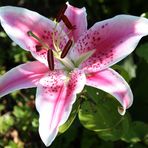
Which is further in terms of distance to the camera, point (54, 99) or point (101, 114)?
point (101, 114)

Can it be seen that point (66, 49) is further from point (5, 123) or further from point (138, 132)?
point (5, 123)

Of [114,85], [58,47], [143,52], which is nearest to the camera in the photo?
[114,85]

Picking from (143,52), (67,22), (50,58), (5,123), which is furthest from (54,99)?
(5,123)

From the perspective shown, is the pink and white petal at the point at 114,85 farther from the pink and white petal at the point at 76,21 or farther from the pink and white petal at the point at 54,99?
the pink and white petal at the point at 76,21

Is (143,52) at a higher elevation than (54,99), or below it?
below

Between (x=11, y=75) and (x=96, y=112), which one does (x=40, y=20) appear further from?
(x=96, y=112)

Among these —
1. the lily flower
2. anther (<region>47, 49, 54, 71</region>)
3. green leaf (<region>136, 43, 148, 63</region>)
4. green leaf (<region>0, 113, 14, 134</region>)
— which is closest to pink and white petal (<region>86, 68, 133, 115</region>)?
the lily flower

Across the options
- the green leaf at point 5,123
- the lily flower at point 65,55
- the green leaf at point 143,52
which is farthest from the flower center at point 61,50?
the green leaf at point 5,123
